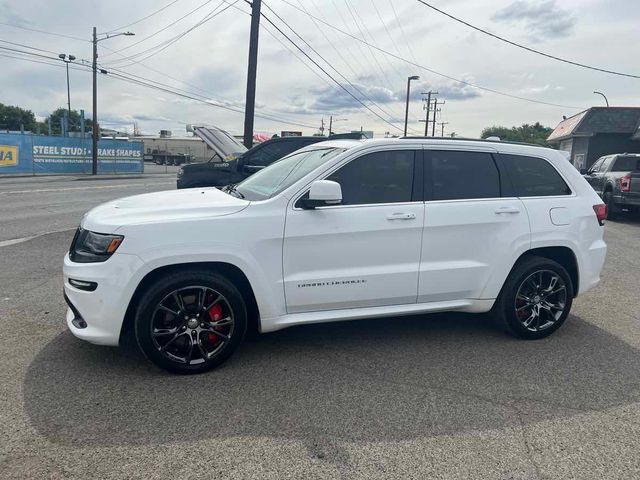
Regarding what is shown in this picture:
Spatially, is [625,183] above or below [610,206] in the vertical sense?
above

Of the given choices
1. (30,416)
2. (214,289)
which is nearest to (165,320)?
(214,289)

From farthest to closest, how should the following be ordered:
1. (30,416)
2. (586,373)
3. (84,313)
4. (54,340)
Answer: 1. (54,340)
2. (586,373)
3. (84,313)
4. (30,416)

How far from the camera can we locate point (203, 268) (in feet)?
11.8

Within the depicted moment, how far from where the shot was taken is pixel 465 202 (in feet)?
13.8

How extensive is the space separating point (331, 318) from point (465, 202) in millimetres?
1525

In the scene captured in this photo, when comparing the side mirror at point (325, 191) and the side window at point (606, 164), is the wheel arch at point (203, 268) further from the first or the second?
the side window at point (606, 164)

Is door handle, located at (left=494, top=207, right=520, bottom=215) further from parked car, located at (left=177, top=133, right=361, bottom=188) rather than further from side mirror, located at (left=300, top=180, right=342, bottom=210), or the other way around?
parked car, located at (left=177, top=133, right=361, bottom=188)

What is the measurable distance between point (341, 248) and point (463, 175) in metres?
1.35

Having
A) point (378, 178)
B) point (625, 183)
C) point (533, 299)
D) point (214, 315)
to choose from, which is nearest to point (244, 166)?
point (378, 178)

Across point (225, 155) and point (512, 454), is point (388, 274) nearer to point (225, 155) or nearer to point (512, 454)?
point (512, 454)

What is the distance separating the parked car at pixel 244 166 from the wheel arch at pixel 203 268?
6.34 metres

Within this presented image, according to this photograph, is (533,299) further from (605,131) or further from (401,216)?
(605,131)

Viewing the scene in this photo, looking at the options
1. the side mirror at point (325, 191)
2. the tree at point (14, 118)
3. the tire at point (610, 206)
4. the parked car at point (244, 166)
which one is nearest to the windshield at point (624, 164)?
the tire at point (610, 206)

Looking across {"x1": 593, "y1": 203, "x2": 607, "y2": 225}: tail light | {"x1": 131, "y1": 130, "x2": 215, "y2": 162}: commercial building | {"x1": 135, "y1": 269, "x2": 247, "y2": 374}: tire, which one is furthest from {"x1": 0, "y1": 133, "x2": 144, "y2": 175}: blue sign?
{"x1": 593, "y1": 203, "x2": 607, "y2": 225}: tail light
